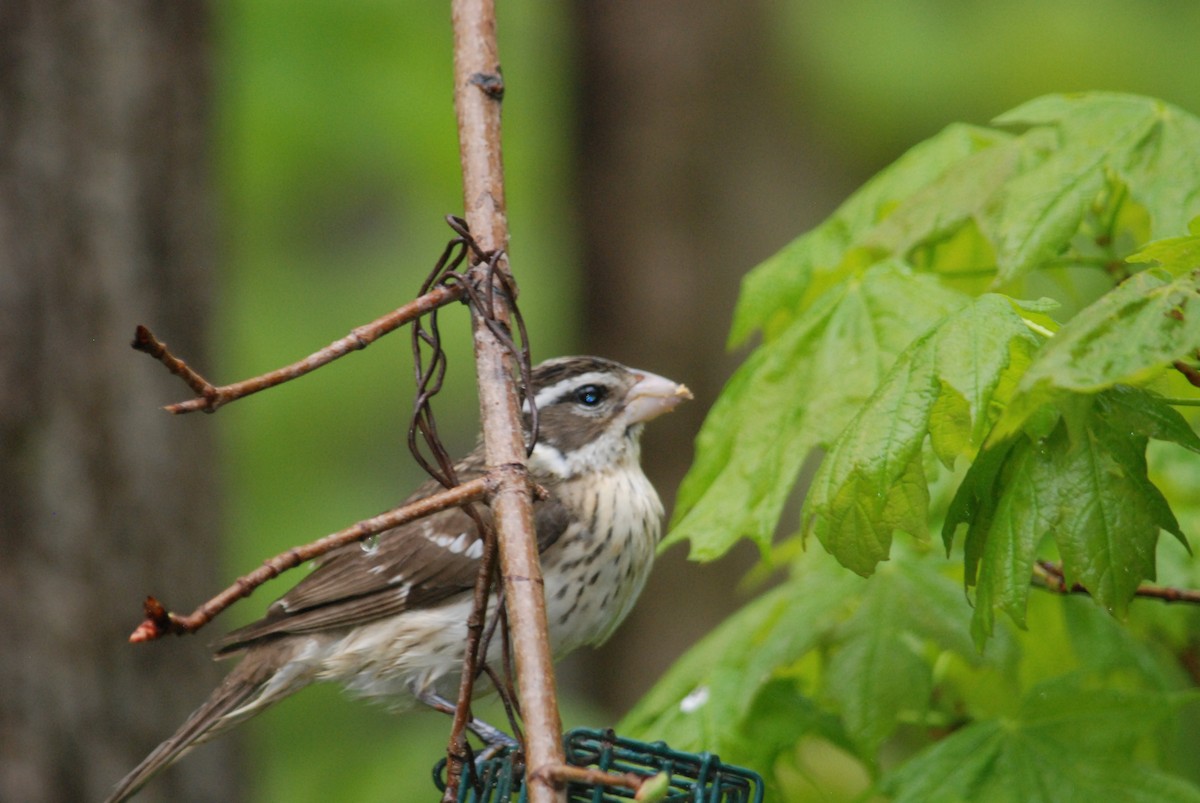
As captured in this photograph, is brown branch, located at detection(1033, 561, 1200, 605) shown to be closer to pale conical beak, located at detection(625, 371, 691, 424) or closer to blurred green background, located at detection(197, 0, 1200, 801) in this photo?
pale conical beak, located at detection(625, 371, 691, 424)

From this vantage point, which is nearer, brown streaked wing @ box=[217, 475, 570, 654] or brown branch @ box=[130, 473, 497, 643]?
brown branch @ box=[130, 473, 497, 643]

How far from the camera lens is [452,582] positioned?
4336mm

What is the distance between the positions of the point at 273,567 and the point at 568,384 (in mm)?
2652

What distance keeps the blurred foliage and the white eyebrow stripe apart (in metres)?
0.91

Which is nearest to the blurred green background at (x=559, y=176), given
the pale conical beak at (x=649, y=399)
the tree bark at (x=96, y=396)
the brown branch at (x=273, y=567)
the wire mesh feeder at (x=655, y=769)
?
the tree bark at (x=96, y=396)

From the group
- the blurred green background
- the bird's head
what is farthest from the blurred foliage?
the blurred green background

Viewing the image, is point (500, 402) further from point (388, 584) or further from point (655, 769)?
point (388, 584)

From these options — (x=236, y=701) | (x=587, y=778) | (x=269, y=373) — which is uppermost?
(x=269, y=373)

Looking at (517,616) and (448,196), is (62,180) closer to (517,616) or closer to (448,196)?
(517,616)

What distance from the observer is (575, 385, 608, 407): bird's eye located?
4.62m

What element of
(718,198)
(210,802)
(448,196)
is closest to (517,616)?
(210,802)

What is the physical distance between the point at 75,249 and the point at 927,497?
12.8 ft

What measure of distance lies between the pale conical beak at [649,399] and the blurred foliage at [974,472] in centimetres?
72

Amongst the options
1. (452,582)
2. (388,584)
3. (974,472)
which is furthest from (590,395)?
(974,472)
